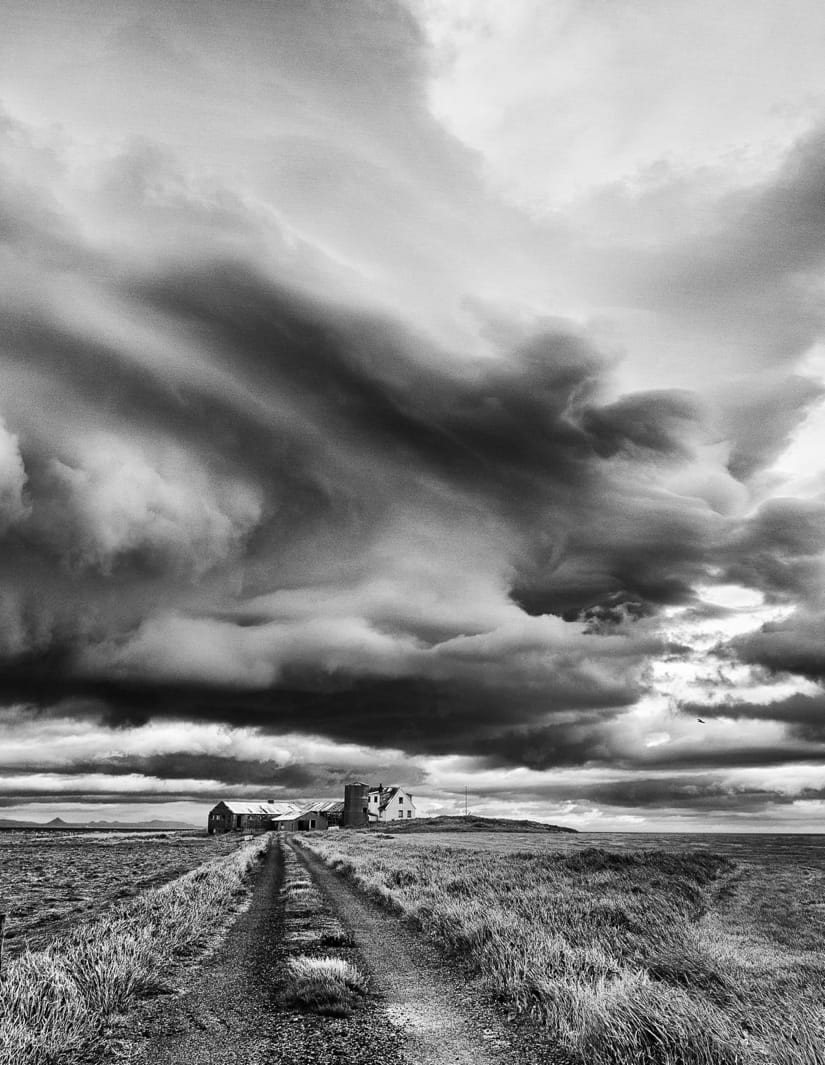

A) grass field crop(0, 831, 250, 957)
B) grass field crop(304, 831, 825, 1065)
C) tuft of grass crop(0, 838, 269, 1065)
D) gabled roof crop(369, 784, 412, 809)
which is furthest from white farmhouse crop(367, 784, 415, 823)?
tuft of grass crop(0, 838, 269, 1065)

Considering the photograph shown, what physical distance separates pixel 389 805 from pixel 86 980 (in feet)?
542

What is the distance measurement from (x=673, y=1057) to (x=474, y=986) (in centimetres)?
566

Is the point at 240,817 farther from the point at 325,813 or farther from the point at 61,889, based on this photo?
the point at 61,889

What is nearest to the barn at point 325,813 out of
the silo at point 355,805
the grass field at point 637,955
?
the silo at point 355,805

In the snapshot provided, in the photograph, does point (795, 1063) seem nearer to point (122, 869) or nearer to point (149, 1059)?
point (149, 1059)

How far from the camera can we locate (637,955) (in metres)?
16.1

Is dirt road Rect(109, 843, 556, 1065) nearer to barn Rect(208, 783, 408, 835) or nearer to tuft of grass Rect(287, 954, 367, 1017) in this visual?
tuft of grass Rect(287, 954, 367, 1017)

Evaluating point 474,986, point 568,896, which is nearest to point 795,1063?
point 474,986

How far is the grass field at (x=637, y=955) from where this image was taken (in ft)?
32.0

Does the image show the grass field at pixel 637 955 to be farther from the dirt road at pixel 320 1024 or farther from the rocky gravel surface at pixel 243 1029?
the rocky gravel surface at pixel 243 1029

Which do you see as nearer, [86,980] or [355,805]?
[86,980]

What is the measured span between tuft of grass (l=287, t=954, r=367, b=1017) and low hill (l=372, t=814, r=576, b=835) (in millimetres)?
127170

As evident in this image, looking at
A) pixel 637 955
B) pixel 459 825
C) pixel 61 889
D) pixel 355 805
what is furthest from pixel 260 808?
pixel 637 955

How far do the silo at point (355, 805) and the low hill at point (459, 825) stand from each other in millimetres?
4089
